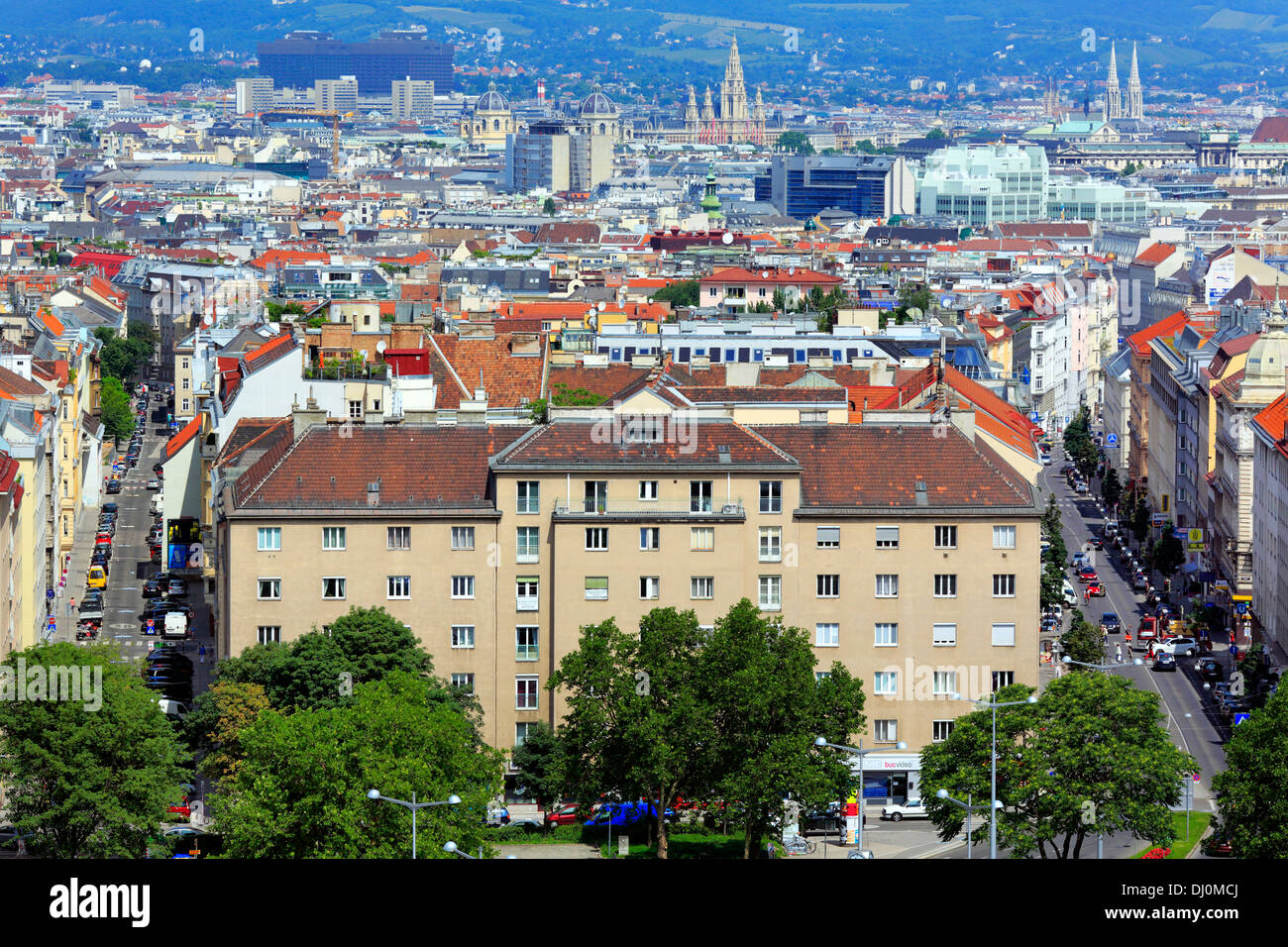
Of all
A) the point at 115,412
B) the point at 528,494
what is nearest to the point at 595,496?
the point at 528,494

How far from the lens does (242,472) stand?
48156 millimetres

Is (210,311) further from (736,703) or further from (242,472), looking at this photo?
(736,703)

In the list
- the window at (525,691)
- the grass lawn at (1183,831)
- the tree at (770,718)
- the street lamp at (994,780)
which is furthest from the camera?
the window at (525,691)

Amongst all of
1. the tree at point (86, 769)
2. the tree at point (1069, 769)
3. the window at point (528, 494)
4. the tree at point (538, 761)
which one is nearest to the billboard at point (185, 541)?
the window at point (528, 494)

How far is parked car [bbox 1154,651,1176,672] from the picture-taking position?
196 ft

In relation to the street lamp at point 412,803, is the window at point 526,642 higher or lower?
higher

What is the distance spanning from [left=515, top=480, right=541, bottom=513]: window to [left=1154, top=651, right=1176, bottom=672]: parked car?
70.0 feet

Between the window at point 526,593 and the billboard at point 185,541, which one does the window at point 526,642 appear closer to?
the window at point 526,593

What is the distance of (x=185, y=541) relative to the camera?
69500mm

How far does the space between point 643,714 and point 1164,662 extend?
2517 cm

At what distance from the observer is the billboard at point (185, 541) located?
228 feet

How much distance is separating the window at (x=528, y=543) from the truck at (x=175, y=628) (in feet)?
61.1

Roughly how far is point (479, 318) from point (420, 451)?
42727mm
